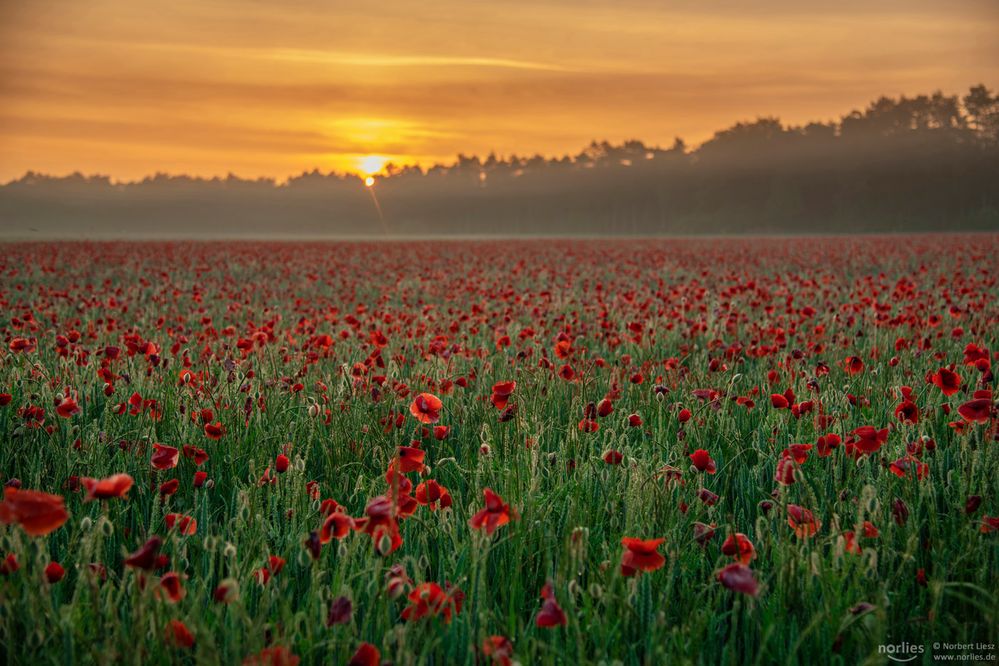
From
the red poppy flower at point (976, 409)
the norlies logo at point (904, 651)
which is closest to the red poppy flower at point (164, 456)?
the norlies logo at point (904, 651)

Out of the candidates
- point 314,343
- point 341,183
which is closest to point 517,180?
point 341,183

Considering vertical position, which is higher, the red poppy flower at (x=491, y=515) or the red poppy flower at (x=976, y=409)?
the red poppy flower at (x=976, y=409)

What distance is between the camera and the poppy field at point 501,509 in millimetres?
1523

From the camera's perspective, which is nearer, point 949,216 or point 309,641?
point 309,641

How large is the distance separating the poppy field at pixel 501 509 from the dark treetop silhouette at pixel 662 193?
62925 mm

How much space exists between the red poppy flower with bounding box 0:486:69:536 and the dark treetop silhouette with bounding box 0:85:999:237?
64.8 metres

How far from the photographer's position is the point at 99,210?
154000mm

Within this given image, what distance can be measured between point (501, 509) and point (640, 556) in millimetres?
301

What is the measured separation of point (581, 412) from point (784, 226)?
92095 millimetres

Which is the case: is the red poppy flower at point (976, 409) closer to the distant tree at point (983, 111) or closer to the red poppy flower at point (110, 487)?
the red poppy flower at point (110, 487)

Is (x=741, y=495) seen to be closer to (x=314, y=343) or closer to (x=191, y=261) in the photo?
(x=314, y=343)

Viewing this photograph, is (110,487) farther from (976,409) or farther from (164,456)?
(976,409)

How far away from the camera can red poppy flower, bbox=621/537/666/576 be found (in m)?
1.36

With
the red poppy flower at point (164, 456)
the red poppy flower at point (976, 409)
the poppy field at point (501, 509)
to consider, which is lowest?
the poppy field at point (501, 509)
